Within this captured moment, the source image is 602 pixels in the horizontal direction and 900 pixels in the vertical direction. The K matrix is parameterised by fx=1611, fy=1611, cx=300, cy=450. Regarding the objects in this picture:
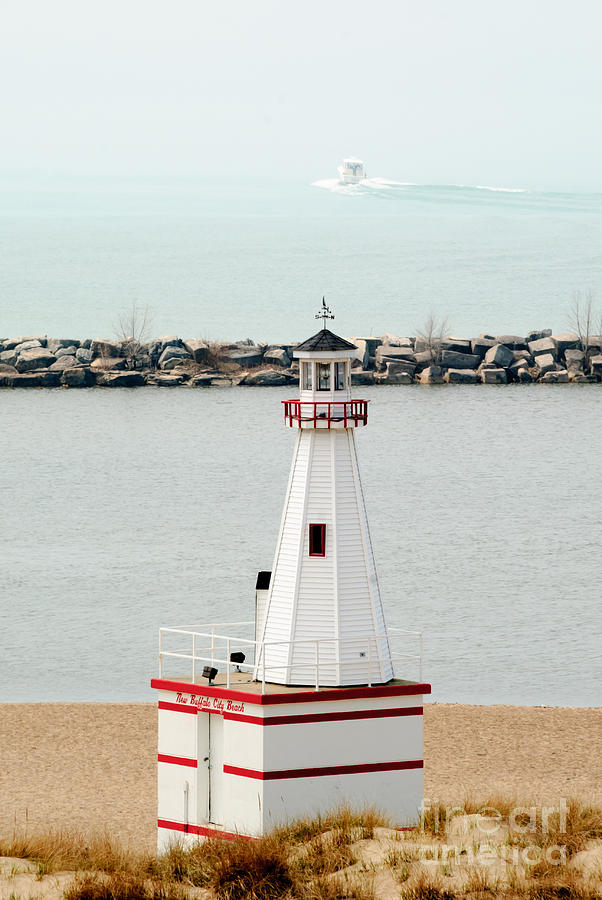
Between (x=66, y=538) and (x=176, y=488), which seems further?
(x=176, y=488)

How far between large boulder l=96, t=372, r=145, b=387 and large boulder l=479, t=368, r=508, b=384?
19148 millimetres

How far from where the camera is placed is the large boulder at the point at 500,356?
8838 cm

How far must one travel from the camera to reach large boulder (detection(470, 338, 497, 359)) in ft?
297

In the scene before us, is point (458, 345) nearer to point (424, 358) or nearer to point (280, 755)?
point (424, 358)

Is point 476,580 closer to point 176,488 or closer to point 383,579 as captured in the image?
point 383,579

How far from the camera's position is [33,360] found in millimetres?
90000

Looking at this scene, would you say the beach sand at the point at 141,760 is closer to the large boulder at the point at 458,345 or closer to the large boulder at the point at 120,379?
the large boulder at the point at 120,379

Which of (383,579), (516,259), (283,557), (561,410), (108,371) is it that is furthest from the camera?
(516,259)

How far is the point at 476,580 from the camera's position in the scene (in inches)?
1555

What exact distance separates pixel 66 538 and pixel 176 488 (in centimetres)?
1097

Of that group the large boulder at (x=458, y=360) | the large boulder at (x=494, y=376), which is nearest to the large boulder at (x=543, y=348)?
the large boulder at (x=458, y=360)

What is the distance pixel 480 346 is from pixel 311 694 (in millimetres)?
75927

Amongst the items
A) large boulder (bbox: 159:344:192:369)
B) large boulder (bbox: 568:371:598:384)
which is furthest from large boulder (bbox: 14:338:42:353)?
large boulder (bbox: 568:371:598:384)

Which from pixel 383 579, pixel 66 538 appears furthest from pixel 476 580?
pixel 66 538
